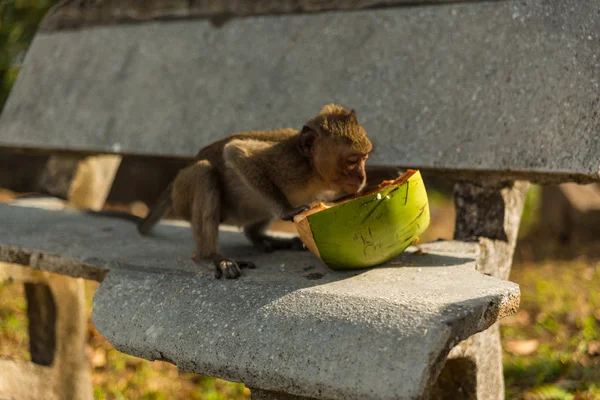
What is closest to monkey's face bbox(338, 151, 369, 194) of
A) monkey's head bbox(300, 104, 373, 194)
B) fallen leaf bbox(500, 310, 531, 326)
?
monkey's head bbox(300, 104, 373, 194)

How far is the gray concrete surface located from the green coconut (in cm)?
9

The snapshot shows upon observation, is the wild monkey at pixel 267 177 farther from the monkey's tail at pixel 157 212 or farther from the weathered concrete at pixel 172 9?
the weathered concrete at pixel 172 9

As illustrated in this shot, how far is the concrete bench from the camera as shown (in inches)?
94.6

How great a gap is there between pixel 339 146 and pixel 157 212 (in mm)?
1410

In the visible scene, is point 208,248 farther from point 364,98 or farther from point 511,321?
point 511,321

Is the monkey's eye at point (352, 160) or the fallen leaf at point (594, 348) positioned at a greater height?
the monkey's eye at point (352, 160)

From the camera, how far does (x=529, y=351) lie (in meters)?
4.90

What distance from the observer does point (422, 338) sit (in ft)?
7.22

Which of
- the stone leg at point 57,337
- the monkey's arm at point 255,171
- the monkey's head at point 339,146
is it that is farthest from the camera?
the stone leg at point 57,337

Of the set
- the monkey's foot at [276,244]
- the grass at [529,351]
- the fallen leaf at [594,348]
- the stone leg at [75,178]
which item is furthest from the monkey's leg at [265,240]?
the fallen leaf at [594,348]

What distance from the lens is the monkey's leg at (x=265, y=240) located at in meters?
3.90

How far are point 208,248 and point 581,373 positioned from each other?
2510 millimetres

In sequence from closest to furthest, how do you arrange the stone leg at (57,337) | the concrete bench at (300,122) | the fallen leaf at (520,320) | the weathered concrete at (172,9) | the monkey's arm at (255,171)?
the concrete bench at (300,122), the monkey's arm at (255,171), the weathered concrete at (172,9), the stone leg at (57,337), the fallen leaf at (520,320)

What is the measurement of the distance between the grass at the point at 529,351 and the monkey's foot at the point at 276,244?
1.19m
